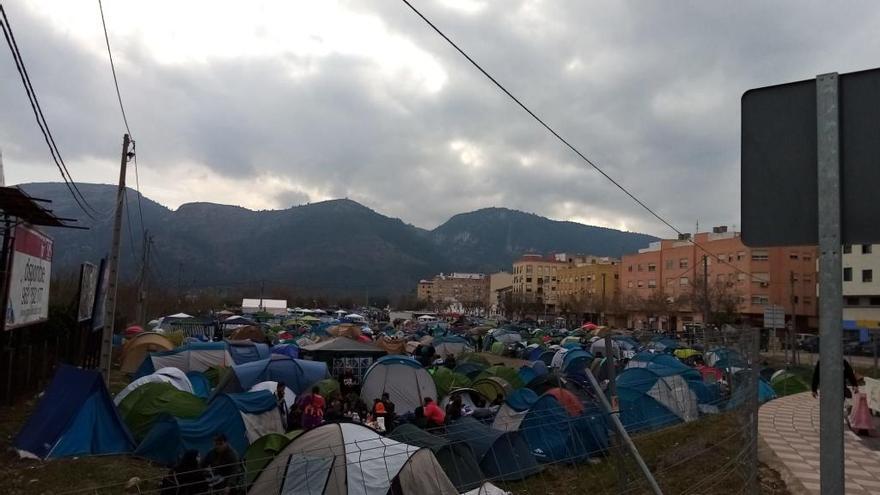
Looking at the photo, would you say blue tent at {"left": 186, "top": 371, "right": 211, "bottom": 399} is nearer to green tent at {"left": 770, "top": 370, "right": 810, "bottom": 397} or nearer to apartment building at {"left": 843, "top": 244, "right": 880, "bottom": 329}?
green tent at {"left": 770, "top": 370, "right": 810, "bottom": 397}

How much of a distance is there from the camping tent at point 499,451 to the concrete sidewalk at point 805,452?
414 cm

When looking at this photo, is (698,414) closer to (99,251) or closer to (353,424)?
(353,424)

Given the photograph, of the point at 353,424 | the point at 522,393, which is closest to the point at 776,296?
the point at 522,393

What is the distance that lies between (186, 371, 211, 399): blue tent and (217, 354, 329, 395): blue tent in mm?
1023

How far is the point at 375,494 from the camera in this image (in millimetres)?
8578

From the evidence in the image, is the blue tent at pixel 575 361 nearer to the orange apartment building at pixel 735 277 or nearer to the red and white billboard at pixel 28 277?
the red and white billboard at pixel 28 277

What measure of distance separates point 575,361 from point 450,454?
16.6 metres

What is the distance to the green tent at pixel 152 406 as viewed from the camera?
13.3m

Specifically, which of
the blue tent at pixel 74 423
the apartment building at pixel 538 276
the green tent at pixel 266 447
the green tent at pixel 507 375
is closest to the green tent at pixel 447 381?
the green tent at pixel 507 375

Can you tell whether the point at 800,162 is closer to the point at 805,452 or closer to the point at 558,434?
the point at 805,452

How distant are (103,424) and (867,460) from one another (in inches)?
537

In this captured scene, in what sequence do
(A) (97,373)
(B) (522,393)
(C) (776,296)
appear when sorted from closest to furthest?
(A) (97,373) → (B) (522,393) → (C) (776,296)

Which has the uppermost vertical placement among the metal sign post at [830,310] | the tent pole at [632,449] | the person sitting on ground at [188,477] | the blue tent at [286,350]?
the metal sign post at [830,310]

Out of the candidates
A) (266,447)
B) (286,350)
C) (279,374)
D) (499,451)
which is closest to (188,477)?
(266,447)
